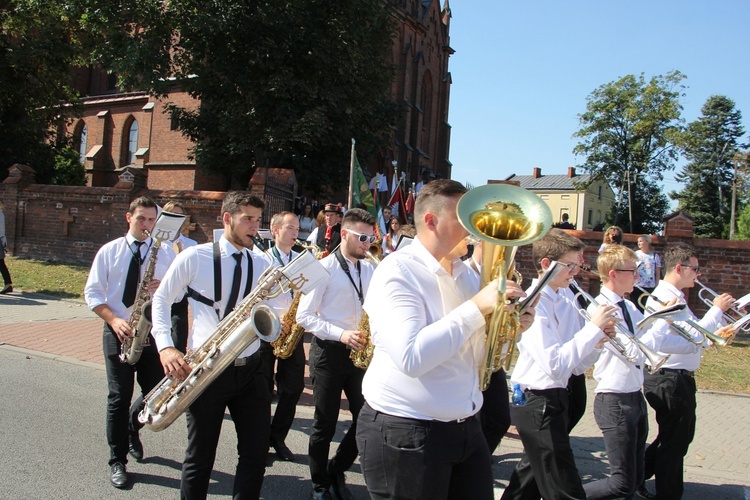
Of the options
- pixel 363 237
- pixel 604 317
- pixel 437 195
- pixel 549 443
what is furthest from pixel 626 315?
pixel 437 195

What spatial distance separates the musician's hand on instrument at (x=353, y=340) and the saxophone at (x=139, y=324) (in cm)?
153

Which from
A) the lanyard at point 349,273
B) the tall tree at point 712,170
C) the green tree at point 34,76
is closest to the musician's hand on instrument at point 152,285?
the lanyard at point 349,273

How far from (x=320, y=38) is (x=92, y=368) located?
1490 centimetres

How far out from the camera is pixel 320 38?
20109 millimetres

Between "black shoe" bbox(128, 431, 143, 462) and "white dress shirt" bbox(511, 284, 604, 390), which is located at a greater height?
"white dress shirt" bbox(511, 284, 604, 390)

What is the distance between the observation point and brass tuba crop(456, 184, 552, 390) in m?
2.35

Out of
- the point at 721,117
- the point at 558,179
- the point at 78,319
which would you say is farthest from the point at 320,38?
the point at 558,179

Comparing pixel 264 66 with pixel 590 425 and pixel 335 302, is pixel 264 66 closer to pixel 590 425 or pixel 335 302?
pixel 590 425

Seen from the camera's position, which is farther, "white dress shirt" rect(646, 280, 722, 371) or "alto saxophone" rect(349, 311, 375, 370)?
"alto saxophone" rect(349, 311, 375, 370)

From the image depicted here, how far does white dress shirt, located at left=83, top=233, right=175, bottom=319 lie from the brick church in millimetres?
23056

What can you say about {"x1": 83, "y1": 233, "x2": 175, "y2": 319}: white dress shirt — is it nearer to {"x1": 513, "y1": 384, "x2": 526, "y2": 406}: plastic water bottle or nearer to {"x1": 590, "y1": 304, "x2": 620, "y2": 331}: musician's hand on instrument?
{"x1": 513, "y1": 384, "x2": 526, "y2": 406}: plastic water bottle

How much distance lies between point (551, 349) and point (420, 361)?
1.39 m

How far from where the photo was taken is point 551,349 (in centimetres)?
347

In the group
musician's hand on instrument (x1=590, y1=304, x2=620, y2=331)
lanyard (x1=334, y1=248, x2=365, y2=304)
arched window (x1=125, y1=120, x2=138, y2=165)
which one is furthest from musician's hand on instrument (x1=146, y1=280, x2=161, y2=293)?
arched window (x1=125, y1=120, x2=138, y2=165)
